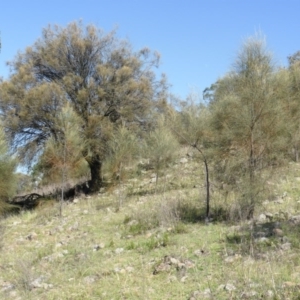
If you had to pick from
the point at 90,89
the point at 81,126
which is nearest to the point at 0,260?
the point at 81,126

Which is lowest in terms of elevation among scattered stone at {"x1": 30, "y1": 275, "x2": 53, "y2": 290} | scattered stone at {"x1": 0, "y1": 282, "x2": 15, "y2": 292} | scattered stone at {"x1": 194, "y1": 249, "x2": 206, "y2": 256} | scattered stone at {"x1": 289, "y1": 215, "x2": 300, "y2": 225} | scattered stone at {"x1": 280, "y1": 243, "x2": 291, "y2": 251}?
scattered stone at {"x1": 0, "y1": 282, "x2": 15, "y2": 292}

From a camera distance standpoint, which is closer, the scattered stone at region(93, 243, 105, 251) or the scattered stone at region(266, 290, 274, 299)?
the scattered stone at region(266, 290, 274, 299)

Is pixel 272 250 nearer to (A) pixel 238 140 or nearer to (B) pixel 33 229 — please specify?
(A) pixel 238 140

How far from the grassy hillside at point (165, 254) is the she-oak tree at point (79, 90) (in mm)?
7357

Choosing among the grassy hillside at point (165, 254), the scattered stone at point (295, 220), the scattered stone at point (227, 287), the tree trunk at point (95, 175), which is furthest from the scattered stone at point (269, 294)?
the tree trunk at point (95, 175)

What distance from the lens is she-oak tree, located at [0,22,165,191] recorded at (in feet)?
65.2

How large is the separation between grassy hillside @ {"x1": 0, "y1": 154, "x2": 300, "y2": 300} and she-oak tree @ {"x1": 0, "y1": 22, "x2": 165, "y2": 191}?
736 cm

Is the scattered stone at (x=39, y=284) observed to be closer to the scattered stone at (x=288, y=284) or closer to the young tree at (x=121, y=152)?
the scattered stone at (x=288, y=284)

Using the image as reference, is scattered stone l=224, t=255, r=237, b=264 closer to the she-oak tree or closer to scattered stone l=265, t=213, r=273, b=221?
scattered stone l=265, t=213, r=273, b=221

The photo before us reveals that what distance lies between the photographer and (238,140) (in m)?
10.9

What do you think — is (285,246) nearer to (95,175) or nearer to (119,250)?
(119,250)

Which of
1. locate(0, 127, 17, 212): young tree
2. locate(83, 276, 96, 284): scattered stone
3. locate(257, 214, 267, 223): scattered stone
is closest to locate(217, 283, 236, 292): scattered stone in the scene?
locate(83, 276, 96, 284): scattered stone

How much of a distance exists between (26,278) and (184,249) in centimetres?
300

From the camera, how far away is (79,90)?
67.2 ft
